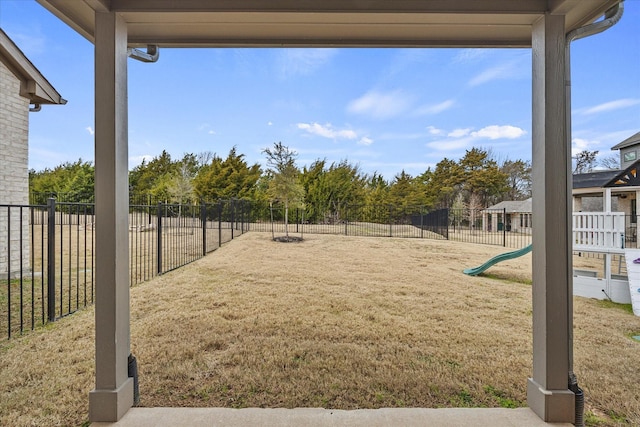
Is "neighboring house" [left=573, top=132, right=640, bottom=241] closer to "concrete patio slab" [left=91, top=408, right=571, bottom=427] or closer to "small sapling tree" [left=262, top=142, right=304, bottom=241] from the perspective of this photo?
"concrete patio slab" [left=91, top=408, right=571, bottom=427]

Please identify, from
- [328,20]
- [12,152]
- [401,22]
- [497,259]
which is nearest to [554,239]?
[401,22]

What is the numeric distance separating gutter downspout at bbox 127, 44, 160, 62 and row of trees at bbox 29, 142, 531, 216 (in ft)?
17.4

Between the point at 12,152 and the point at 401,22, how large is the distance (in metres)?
5.13

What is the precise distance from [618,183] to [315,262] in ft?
19.6

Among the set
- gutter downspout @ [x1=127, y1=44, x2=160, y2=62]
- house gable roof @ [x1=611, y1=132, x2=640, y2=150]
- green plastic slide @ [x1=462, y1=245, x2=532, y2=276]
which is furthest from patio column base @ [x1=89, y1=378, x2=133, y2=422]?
house gable roof @ [x1=611, y1=132, x2=640, y2=150]

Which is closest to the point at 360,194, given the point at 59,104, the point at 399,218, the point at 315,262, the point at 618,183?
the point at 399,218

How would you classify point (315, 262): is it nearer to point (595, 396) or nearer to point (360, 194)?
point (595, 396)

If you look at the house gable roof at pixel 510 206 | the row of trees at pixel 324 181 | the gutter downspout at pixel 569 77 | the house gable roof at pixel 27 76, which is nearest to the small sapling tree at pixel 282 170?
the row of trees at pixel 324 181

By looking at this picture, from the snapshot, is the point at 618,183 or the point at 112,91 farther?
the point at 618,183

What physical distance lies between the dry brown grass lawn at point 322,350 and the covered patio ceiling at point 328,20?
2.20m

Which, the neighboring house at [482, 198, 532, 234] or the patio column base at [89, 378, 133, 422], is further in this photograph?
the neighboring house at [482, 198, 532, 234]

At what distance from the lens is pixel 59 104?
12.9 feet

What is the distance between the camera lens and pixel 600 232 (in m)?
4.10

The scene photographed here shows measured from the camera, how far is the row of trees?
33.1 feet
